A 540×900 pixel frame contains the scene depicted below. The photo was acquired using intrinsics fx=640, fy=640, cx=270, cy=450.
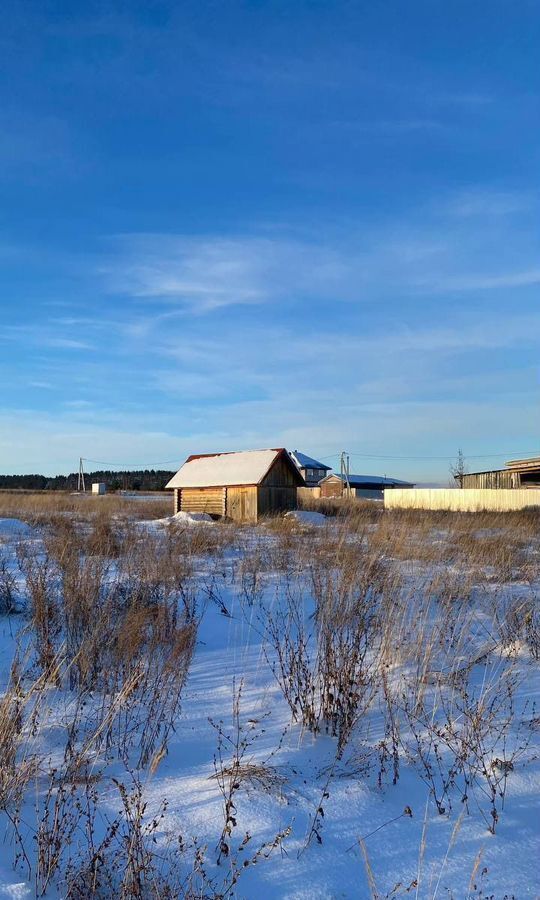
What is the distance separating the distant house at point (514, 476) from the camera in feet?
114

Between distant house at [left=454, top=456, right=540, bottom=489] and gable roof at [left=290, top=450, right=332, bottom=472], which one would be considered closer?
distant house at [left=454, top=456, right=540, bottom=489]

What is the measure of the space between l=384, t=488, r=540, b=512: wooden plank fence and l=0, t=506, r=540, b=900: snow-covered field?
26.2 m

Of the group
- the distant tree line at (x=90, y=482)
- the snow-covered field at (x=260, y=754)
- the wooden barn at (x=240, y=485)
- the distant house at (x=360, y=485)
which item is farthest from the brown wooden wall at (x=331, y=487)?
the snow-covered field at (x=260, y=754)

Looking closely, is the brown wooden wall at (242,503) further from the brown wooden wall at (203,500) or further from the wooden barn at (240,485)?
the brown wooden wall at (203,500)

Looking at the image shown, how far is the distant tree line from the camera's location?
77812mm

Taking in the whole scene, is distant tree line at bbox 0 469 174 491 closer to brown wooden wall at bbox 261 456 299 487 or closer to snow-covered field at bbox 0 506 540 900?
brown wooden wall at bbox 261 456 299 487

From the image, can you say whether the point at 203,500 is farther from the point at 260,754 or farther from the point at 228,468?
the point at 260,754

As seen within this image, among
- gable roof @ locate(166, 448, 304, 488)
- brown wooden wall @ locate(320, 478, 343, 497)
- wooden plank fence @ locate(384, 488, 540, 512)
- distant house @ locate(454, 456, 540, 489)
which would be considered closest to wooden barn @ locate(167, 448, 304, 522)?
gable roof @ locate(166, 448, 304, 488)

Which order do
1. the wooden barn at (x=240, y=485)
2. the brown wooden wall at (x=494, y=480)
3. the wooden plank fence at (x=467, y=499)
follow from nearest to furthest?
the wooden barn at (x=240, y=485), the wooden plank fence at (x=467, y=499), the brown wooden wall at (x=494, y=480)

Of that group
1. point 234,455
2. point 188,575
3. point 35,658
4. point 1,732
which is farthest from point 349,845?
point 234,455

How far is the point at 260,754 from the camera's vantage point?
3.61 metres

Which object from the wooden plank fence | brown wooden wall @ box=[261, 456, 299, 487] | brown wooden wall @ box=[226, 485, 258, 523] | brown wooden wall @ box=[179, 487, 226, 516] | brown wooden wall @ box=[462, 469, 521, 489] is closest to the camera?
brown wooden wall @ box=[226, 485, 258, 523]

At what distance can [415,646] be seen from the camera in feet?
16.2

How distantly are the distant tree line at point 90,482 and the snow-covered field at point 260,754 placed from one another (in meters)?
67.0
